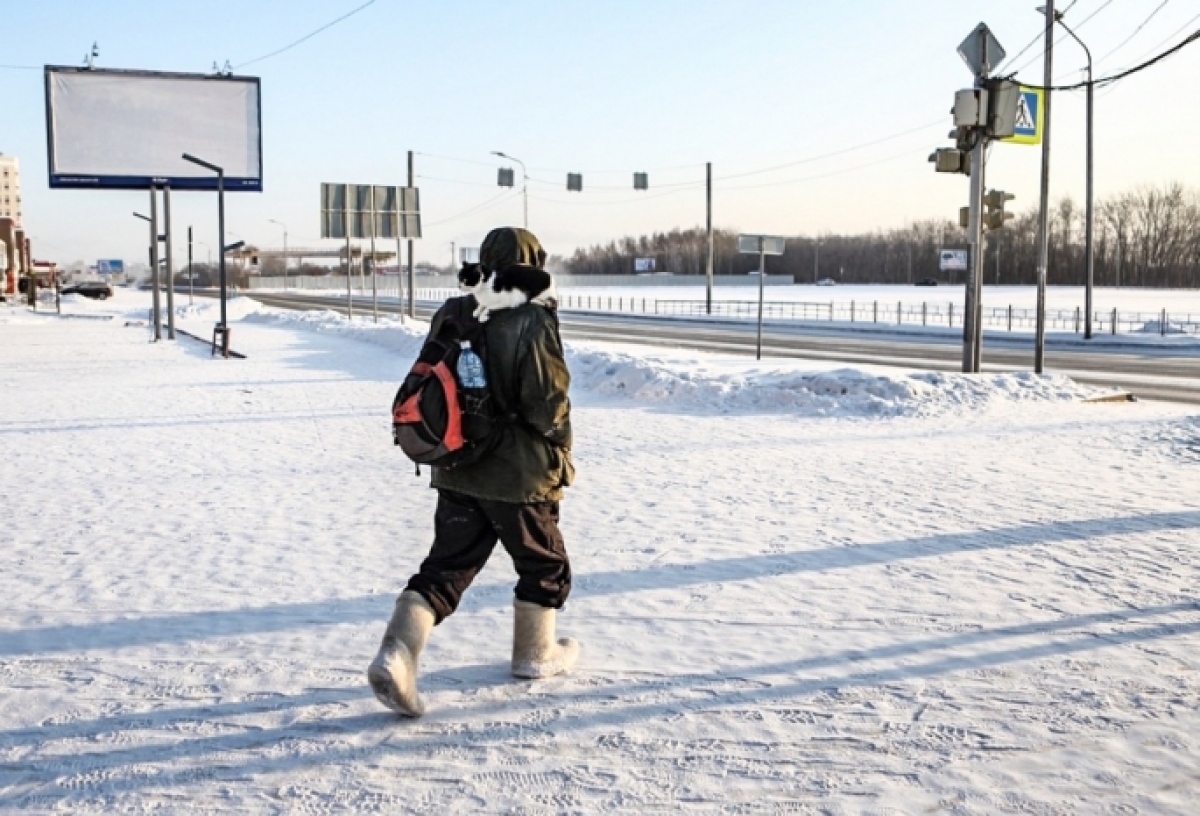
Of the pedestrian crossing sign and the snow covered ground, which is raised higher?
the pedestrian crossing sign

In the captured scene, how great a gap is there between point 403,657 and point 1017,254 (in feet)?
404

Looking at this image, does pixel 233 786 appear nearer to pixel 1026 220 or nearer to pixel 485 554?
pixel 485 554

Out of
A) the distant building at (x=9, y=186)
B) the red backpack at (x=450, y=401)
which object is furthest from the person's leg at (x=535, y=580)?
the distant building at (x=9, y=186)

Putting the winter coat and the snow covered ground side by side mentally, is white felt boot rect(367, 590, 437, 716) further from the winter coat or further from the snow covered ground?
the winter coat

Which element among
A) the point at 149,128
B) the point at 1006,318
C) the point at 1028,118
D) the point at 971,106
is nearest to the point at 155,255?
the point at 149,128

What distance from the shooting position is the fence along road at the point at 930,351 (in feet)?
63.3

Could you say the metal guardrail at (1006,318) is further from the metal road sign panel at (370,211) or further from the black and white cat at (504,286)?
the black and white cat at (504,286)

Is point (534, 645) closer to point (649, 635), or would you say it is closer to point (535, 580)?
point (535, 580)

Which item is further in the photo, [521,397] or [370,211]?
[370,211]

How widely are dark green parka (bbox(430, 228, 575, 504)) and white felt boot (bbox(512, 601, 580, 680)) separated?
48 centimetres

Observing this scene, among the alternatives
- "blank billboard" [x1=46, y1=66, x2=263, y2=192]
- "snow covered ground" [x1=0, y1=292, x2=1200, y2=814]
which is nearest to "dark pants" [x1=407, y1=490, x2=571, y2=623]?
"snow covered ground" [x1=0, y1=292, x2=1200, y2=814]

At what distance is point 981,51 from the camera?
1522 cm

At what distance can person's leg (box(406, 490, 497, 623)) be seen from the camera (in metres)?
4.04

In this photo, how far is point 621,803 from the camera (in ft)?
10.8
